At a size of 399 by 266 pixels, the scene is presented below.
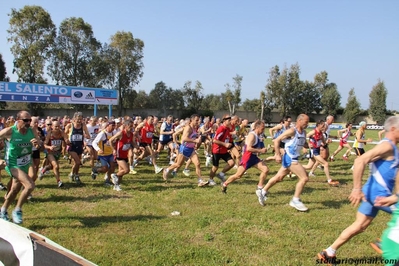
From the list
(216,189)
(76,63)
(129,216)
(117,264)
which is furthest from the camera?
(76,63)

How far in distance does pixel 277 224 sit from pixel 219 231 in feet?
3.87

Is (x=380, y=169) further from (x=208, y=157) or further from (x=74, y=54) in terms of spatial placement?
(x=74, y=54)

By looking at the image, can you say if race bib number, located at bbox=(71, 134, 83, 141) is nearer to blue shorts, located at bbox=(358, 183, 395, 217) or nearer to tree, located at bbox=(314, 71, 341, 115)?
blue shorts, located at bbox=(358, 183, 395, 217)

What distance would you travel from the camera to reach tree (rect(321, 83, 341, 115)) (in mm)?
64625

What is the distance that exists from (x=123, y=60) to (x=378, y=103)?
50.8 m

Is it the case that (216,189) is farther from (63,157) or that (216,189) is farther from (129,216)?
(63,157)

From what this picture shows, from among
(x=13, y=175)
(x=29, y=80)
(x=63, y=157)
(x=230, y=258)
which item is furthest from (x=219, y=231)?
(x=29, y=80)

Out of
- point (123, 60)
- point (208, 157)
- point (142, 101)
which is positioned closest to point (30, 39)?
point (123, 60)

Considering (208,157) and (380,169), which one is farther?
(208,157)

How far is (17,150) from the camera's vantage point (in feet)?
18.0

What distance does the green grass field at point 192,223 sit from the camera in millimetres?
4512

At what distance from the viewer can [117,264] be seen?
4191 millimetres

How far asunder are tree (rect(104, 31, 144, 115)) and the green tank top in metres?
44.6

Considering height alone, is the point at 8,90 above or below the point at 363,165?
above
